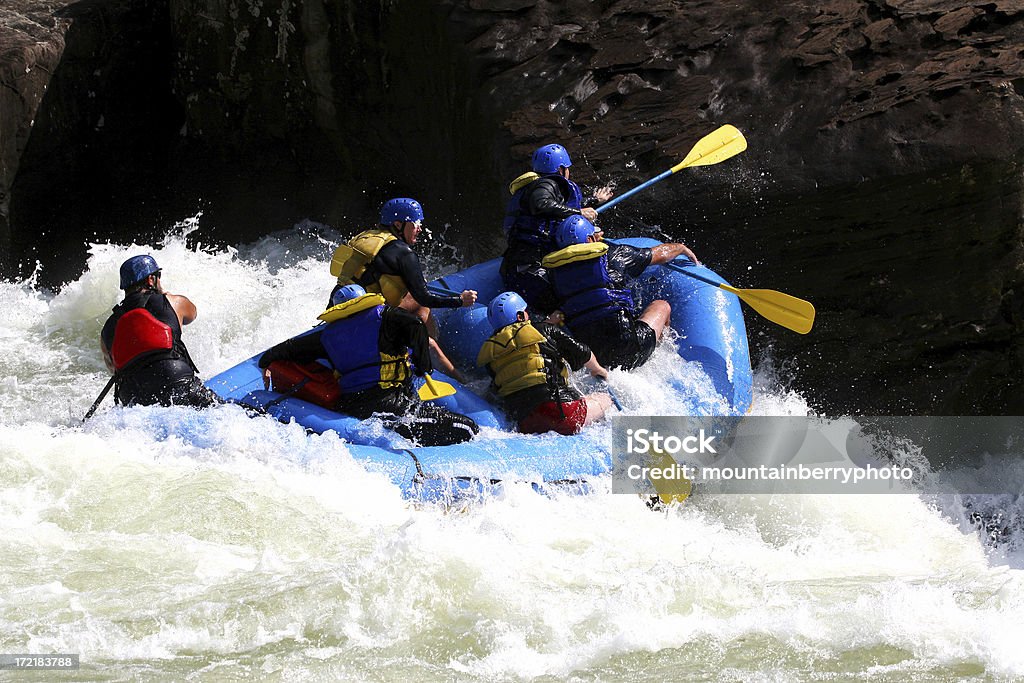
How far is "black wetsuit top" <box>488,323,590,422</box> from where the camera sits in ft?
18.1

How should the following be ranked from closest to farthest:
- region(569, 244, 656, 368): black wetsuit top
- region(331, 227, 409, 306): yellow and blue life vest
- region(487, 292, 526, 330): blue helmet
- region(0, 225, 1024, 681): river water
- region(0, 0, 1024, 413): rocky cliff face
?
region(0, 225, 1024, 681): river water, region(487, 292, 526, 330): blue helmet, region(569, 244, 656, 368): black wetsuit top, region(331, 227, 409, 306): yellow and blue life vest, region(0, 0, 1024, 413): rocky cliff face

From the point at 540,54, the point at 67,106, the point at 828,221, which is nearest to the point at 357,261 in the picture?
the point at 540,54

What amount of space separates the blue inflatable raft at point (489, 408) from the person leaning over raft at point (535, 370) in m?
0.10

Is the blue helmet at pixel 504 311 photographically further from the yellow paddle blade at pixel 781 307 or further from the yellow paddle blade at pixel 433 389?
the yellow paddle blade at pixel 781 307

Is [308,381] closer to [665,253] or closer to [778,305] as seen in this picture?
[665,253]

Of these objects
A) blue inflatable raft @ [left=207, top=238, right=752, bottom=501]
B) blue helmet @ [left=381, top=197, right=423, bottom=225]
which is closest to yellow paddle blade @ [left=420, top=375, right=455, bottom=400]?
blue inflatable raft @ [left=207, top=238, right=752, bottom=501]

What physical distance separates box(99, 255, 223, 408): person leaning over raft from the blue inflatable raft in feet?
0.97

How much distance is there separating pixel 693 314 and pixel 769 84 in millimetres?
2156

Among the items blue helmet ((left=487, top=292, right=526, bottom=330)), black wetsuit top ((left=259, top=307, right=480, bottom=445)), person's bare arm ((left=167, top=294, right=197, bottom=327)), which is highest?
person's bare arm ((left=167, top=294, right=197, bottom=327))

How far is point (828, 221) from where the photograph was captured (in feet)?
24.2

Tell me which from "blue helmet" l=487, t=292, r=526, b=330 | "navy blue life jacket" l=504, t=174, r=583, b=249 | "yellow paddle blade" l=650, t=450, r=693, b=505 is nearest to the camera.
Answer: "yellow paddle blade" l=650, t=450, r=693, b=505

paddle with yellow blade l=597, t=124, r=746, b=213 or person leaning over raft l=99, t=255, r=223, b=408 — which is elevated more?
paddle with yellow blade l=597, t=124, r=746, b=213

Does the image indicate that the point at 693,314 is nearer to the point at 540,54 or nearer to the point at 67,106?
the point at 540,54

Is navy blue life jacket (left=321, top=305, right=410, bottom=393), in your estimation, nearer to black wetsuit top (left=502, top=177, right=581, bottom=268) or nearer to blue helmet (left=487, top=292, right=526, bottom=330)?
blue helmet (left=487, top=292, right=526, bottom=330)
